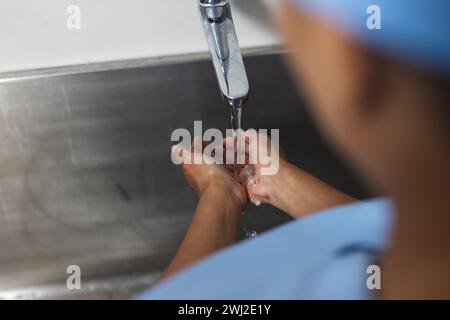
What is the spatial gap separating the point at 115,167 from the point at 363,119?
2.23 ft

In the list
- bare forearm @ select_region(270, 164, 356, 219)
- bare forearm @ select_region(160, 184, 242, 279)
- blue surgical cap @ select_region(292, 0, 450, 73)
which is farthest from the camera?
bare forearm @ select_region(270, 164, 356, 219)

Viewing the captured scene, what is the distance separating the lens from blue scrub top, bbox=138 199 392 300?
345 millimetres

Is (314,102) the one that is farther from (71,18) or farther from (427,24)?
(71,18)

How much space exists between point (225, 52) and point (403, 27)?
19.7 inches

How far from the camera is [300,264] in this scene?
0.35 m

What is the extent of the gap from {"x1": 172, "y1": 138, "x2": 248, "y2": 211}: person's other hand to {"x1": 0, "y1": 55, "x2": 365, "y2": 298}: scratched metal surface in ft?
0.26

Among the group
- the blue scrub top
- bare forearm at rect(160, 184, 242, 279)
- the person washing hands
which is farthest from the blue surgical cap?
bare forearm at rect(160, 184, 242, 279)

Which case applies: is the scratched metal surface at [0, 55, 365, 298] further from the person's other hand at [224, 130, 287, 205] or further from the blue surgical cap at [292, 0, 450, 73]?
the blue surgical cap at [292, 0, 450, 73]

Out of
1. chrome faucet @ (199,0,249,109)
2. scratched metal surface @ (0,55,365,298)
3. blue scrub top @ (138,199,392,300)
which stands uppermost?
chrome faucet @ (199,0,249,109)

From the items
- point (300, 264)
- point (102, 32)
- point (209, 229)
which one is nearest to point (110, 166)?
point (102, 32)

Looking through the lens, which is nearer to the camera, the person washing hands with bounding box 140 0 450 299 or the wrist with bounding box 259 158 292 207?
the person washing hands with bounding box 140 0 450 299

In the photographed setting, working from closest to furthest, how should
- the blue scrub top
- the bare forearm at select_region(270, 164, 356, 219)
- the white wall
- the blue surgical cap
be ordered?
the blue surgical cap → the blue scrub top → the bare forearm at select_region(270, 164, 356, 219) → the white wall

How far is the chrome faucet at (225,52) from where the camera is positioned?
67 cm
